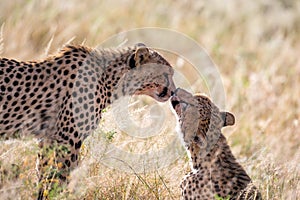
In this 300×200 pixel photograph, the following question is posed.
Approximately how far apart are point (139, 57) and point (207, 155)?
2.84ft

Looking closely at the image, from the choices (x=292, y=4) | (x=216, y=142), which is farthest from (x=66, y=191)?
(x=292, y=4)

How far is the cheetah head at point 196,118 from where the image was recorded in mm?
5844

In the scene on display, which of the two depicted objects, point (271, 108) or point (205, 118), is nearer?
point (205, 118)

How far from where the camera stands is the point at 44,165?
17.0 ft

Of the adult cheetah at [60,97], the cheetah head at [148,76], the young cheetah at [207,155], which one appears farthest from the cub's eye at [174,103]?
the adult cheetah at [60,97]

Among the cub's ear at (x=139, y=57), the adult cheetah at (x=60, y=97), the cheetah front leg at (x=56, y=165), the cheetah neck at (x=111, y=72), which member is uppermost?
the cub's ear at (x=139, y=57)

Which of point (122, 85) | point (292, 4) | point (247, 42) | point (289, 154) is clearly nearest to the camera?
point (122, 85)

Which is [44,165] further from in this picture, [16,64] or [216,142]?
[216,142]

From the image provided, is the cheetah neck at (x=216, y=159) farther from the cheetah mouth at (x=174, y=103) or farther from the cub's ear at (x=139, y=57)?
the cub's ear at (x=139, y=57)

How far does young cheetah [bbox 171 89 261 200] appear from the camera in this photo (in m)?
5.30

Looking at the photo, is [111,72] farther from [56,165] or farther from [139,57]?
[56,165]

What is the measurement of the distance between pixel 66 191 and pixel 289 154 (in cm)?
292

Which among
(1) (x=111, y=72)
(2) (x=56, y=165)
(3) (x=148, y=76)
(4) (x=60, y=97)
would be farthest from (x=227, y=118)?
(2) (x=56, y=165)

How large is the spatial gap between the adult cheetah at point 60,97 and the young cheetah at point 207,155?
634 mm
